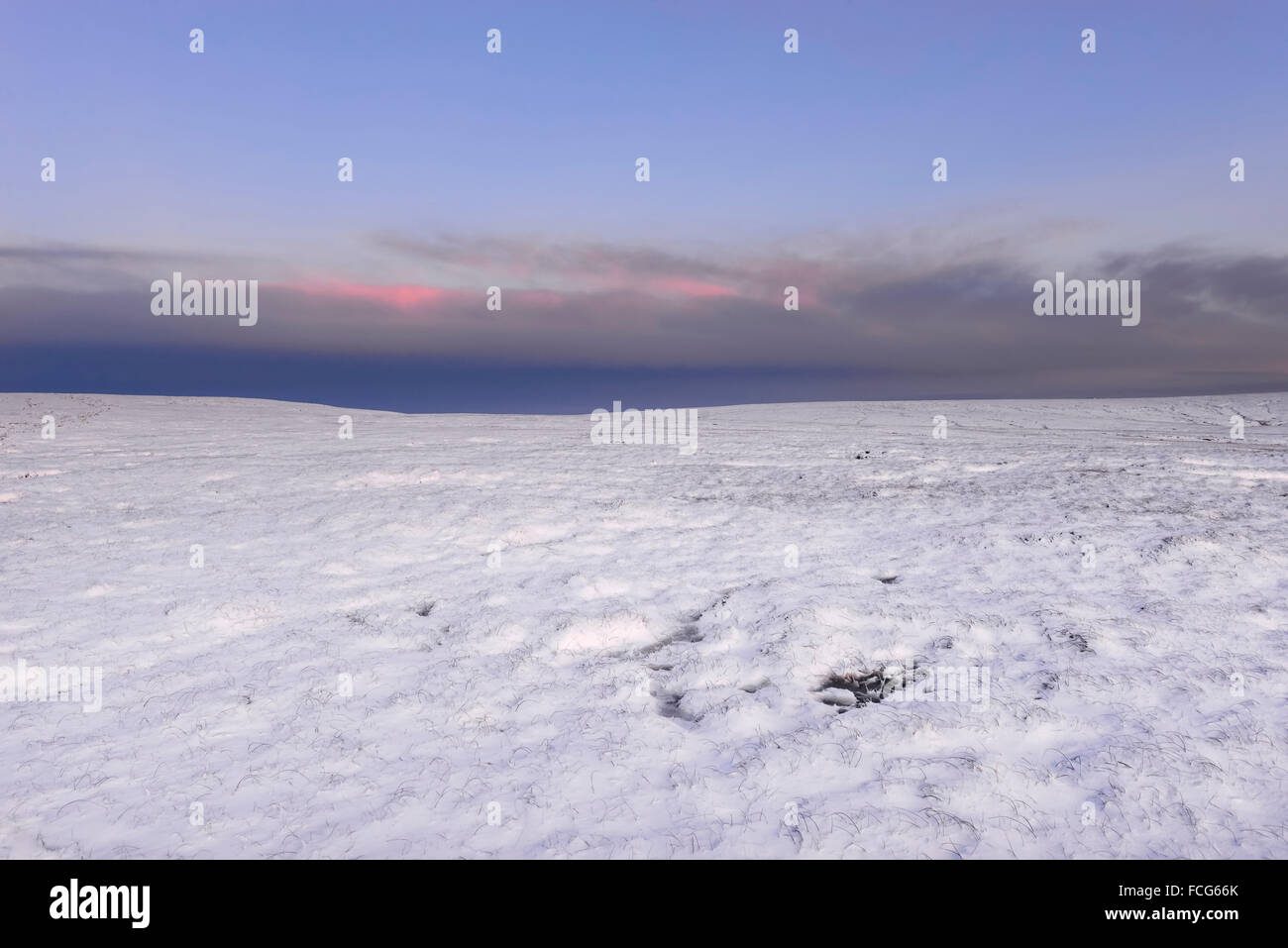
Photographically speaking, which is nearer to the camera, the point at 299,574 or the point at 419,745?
the point at 419,745

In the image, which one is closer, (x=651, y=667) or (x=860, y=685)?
(x=860, y=685)

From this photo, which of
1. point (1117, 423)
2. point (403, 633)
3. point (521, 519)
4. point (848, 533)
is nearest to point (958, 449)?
point (848, 533)

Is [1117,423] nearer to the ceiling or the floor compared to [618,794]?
nearer to the ceiling

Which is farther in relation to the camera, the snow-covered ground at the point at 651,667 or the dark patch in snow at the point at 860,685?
the dark patch in snow at the point at 860,685

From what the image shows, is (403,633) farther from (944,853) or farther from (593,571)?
(944,853)

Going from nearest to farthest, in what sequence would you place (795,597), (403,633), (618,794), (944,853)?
(944,853) < (618,794) < (403,633) < (795,597)

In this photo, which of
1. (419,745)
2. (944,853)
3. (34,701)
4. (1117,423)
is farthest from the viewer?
(1117,423)

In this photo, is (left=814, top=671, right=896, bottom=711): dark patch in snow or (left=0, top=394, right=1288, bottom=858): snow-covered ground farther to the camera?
(left=814, top=671, right=896, bottom=711): dark patch in snow
